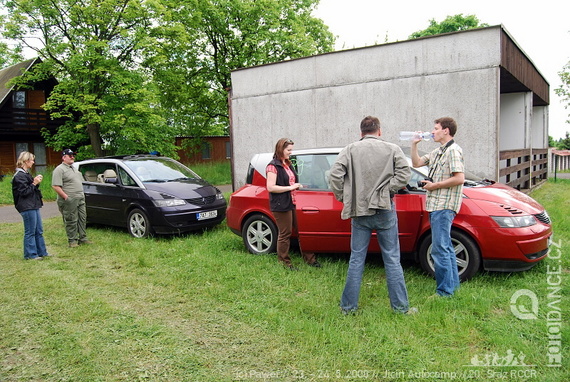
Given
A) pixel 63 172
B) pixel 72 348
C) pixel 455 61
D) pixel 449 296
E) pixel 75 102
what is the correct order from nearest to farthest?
pixel 72 348 < pixel 449 296 < pixel 63 172 < pixel 455 61 < pixel 75 102

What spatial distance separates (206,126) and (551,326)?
84.6 feet

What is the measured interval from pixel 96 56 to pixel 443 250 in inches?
752

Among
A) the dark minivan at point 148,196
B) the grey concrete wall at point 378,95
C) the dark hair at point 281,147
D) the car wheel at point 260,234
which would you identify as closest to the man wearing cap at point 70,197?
the dark minivan at point 148,196

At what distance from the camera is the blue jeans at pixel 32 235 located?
6.68 m

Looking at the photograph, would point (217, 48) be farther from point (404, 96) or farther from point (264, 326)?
point (264, 326)

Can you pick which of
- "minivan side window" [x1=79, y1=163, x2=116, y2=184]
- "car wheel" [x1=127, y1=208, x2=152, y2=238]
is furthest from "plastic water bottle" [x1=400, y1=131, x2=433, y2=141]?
"minivan side window" [x1=79, y1=163, x2=116, y2=184]

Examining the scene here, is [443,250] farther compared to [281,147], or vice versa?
[281,147]

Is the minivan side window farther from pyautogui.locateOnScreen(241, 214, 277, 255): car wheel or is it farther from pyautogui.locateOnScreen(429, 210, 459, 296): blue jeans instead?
pyautogui.locateOnScreen(429, 210, 459, 296): blue jeans

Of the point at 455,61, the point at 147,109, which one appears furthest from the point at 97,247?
the point at 147,109

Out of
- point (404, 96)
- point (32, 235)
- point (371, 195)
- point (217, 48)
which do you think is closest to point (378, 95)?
point (404, 96)

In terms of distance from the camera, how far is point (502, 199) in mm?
4902

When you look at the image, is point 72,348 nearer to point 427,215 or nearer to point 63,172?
point 427,215

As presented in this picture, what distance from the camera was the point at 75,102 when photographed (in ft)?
63.1

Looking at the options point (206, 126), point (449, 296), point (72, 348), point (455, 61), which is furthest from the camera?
point (206, 126)
